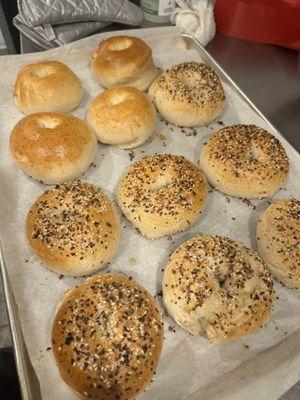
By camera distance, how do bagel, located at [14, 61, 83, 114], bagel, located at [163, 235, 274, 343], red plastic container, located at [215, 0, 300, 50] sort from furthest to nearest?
red plastic container, located at [215, 0, 300, 50]
bagel, located at [14, 61, 83, 114]
bagel, located at [163, 235, 274, 343]

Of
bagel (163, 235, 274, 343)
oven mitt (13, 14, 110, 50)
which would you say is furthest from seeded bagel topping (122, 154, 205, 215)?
oven mitt (13, 14, 110, 50)

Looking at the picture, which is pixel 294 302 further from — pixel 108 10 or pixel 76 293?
pixel 108 10

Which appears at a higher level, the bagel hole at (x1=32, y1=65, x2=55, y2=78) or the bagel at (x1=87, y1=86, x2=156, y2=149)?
the bagel hole at (x1=32, y1=65, x2=55, y2=78)

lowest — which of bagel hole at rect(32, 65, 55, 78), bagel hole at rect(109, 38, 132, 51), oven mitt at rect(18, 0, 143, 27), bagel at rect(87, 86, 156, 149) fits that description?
bagel at rect(87, 86, 156, 149)

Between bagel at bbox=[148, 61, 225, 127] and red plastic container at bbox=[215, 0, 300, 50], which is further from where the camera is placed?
red plastic container at bbox=[215, 0, 300, 50]

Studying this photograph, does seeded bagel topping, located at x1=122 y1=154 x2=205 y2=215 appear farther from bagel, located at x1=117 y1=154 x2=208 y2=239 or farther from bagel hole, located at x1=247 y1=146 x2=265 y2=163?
bagel hole, located at x1=247 y1=146 x2=265 y2=163

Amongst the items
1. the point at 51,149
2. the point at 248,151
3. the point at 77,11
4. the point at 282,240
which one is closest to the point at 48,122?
the point at 51,149

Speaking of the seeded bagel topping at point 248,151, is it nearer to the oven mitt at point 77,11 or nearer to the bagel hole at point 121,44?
the bagel hole at point 121,44
